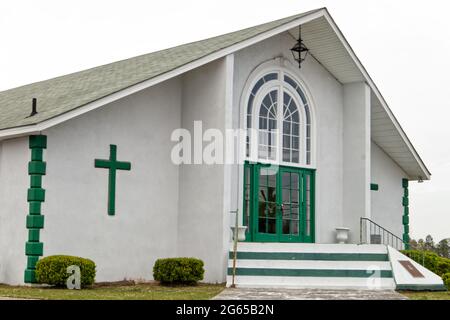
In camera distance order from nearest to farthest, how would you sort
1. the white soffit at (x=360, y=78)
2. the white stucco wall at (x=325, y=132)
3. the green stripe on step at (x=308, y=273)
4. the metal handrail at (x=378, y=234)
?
the green stripe on step at (x=308, y=273) → the white soffit at (x=360, y=78) → the white stucco wall at (x=325, y=132) → the metal handrail at (x=378, y=234)

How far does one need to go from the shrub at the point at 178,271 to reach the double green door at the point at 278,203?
230 cm

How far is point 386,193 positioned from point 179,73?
8.89m

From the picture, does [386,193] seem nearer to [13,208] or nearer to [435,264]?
[435,264]

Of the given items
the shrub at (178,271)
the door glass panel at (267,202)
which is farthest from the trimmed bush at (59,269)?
the door glass panel at (267,202)

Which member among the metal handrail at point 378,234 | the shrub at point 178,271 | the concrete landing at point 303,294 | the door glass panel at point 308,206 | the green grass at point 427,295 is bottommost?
the green grass at point 427,295

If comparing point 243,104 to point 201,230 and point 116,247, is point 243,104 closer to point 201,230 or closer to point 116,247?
point 201,230

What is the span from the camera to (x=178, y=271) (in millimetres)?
16984

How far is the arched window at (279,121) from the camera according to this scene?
768 inches

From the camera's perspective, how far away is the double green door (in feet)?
63.3

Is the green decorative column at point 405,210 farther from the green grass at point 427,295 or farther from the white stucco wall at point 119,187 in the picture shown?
the white stucco wall at point 119,187

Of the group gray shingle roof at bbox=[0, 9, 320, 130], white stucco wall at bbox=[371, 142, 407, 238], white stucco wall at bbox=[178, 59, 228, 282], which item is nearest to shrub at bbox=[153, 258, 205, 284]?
white stucco wall at bbox=[178, 59, 228, 282]

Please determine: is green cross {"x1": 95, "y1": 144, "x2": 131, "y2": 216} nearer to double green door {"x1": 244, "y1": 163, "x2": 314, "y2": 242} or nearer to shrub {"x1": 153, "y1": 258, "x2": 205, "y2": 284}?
shrub {"x1": 153, "y1": 258, "x2": 205, "y2": 284}

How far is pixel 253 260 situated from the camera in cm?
1727
